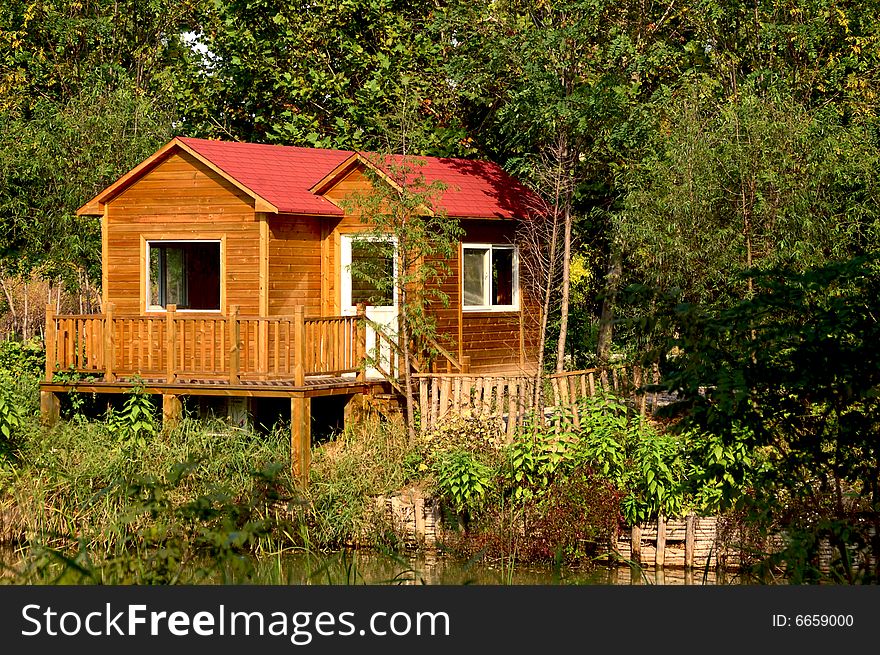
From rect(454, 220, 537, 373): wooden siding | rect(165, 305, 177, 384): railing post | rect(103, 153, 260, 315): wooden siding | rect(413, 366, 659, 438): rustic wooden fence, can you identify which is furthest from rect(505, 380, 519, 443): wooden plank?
rect(165, 305, 177, 384): railing post

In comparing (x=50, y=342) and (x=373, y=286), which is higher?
(x=373, y=286)

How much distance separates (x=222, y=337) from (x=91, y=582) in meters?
12.7

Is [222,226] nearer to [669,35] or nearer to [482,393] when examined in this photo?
[482,393]

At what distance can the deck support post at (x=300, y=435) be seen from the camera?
19578 millimetres

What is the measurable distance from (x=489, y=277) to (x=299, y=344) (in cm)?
488

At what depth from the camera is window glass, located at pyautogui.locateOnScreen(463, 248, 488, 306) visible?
75.4 feet

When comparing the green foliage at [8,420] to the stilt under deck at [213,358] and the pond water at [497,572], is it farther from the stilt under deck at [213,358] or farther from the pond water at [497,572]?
the pond water at [497,572]

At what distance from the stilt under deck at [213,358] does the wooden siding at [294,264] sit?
1.81 ft

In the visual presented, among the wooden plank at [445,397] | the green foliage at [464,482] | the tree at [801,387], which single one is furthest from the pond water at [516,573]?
the tree at [801,387]

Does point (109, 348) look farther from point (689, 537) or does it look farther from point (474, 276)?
point (689, 537)

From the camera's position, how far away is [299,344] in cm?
1941

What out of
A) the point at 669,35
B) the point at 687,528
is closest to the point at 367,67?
the point at 669,35

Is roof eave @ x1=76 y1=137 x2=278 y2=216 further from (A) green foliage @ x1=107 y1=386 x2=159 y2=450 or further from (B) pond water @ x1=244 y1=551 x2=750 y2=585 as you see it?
(B) pond water @ x1=244 y1=551 x2=750 y2=585

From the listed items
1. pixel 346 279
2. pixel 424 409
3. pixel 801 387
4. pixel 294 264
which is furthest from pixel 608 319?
pixel 801 387
